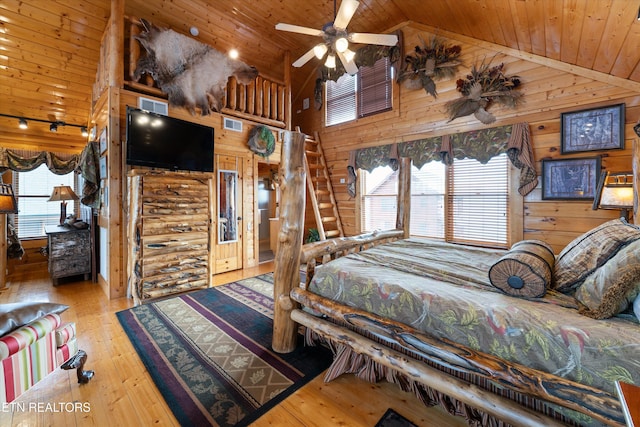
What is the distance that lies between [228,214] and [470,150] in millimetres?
4049

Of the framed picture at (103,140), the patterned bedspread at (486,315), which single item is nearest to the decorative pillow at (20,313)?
the patterned bedspread at (486,315)

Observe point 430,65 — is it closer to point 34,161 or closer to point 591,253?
point 591,253

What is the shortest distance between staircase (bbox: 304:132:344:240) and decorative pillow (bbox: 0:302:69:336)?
4093 mm

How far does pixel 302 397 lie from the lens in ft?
5.59

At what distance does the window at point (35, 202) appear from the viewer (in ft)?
16.5

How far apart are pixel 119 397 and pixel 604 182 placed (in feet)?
15.4

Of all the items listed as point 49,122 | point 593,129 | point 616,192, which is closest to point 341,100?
point 593,129

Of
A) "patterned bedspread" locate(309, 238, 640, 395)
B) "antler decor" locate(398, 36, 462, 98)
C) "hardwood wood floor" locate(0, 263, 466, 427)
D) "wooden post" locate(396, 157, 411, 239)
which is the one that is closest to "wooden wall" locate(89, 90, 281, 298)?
"hardwood wood floor" locate(0, 263, 466, 427)

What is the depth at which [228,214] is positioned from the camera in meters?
4.59

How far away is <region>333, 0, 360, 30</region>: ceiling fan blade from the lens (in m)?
2.49

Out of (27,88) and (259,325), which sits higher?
(27,88)

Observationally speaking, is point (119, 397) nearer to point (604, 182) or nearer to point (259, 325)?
point (259, 325)

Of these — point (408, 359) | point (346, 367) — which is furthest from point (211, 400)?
point (408, 359)

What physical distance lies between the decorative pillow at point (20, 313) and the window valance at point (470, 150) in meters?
4.71
